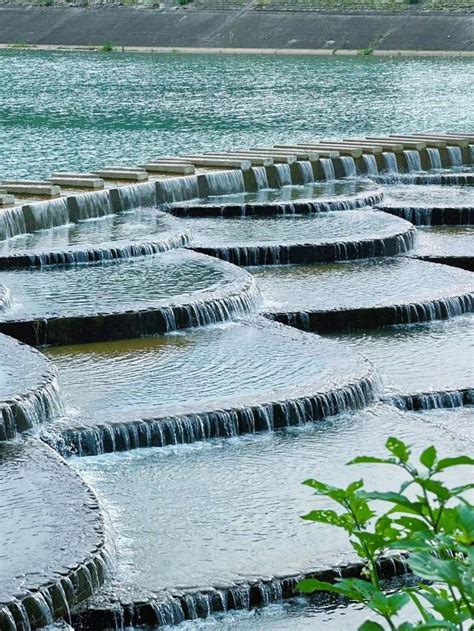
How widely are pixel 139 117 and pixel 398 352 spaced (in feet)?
117

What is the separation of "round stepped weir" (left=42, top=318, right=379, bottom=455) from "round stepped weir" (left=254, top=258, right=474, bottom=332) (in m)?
0.95

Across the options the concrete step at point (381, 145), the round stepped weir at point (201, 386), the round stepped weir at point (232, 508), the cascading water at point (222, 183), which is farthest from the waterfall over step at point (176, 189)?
the round stepped weir at point (232, 508)

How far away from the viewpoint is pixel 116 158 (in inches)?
1410

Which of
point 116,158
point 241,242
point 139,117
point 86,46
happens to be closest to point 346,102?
point 139,117

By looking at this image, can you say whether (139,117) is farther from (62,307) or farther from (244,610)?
(244,610)

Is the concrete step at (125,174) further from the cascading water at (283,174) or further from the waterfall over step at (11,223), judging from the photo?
the waterfall over step at (11,223)

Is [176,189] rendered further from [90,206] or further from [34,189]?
[34,189]

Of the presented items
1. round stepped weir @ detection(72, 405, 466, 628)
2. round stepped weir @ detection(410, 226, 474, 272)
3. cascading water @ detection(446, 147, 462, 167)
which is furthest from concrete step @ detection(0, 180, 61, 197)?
cascading water @ detection(446, 147, 462, 167)

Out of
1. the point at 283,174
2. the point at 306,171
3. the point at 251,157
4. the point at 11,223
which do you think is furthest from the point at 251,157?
the point at 11,223

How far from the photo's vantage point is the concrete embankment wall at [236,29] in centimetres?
9188

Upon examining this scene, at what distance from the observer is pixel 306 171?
2623cm

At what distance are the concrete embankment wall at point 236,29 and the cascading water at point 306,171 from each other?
211ft

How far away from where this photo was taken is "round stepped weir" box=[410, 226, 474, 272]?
19219mm

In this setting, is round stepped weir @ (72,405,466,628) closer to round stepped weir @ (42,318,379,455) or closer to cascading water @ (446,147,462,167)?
round stepped weir @ (42,318,379,455)
